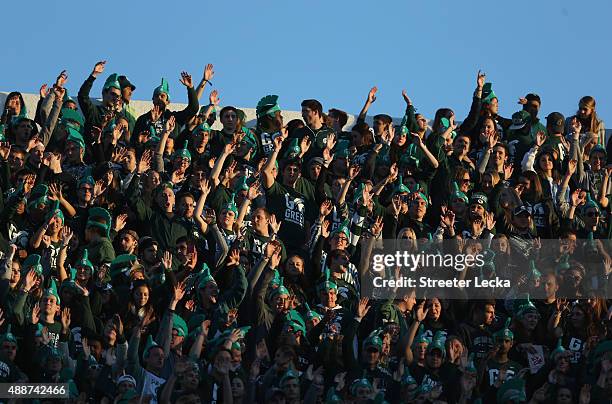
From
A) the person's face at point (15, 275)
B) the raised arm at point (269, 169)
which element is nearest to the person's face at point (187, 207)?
the raised arm at point (269, 169)

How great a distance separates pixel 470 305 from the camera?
21.9 meters

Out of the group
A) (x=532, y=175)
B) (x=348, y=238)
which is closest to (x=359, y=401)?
(x=348, y=238)

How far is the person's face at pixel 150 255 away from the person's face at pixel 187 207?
2.35ft

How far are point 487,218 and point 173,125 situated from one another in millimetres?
3393

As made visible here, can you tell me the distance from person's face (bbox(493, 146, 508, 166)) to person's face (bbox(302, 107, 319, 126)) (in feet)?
6.22

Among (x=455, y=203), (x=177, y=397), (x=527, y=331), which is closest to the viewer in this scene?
(x=177, y=397)

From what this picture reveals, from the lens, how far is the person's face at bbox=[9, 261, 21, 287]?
69.5 ft

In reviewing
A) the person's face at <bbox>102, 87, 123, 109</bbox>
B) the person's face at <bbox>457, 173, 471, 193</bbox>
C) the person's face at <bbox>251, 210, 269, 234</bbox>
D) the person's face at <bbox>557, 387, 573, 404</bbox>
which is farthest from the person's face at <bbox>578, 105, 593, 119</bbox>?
the person's face at <bbox>557, 387, 573, 404</bbox>

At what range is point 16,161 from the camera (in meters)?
22.8

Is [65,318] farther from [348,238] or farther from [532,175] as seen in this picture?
[532,175]

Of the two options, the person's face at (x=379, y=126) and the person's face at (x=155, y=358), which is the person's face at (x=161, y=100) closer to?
the person's face at (x=379, y=126)

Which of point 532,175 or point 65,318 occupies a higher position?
point 532,175

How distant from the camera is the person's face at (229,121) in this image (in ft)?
78.6

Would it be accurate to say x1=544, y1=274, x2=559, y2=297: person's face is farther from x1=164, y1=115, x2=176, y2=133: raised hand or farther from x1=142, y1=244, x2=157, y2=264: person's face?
x1=164, y1=115, x2=176, y2=133: raised hand
